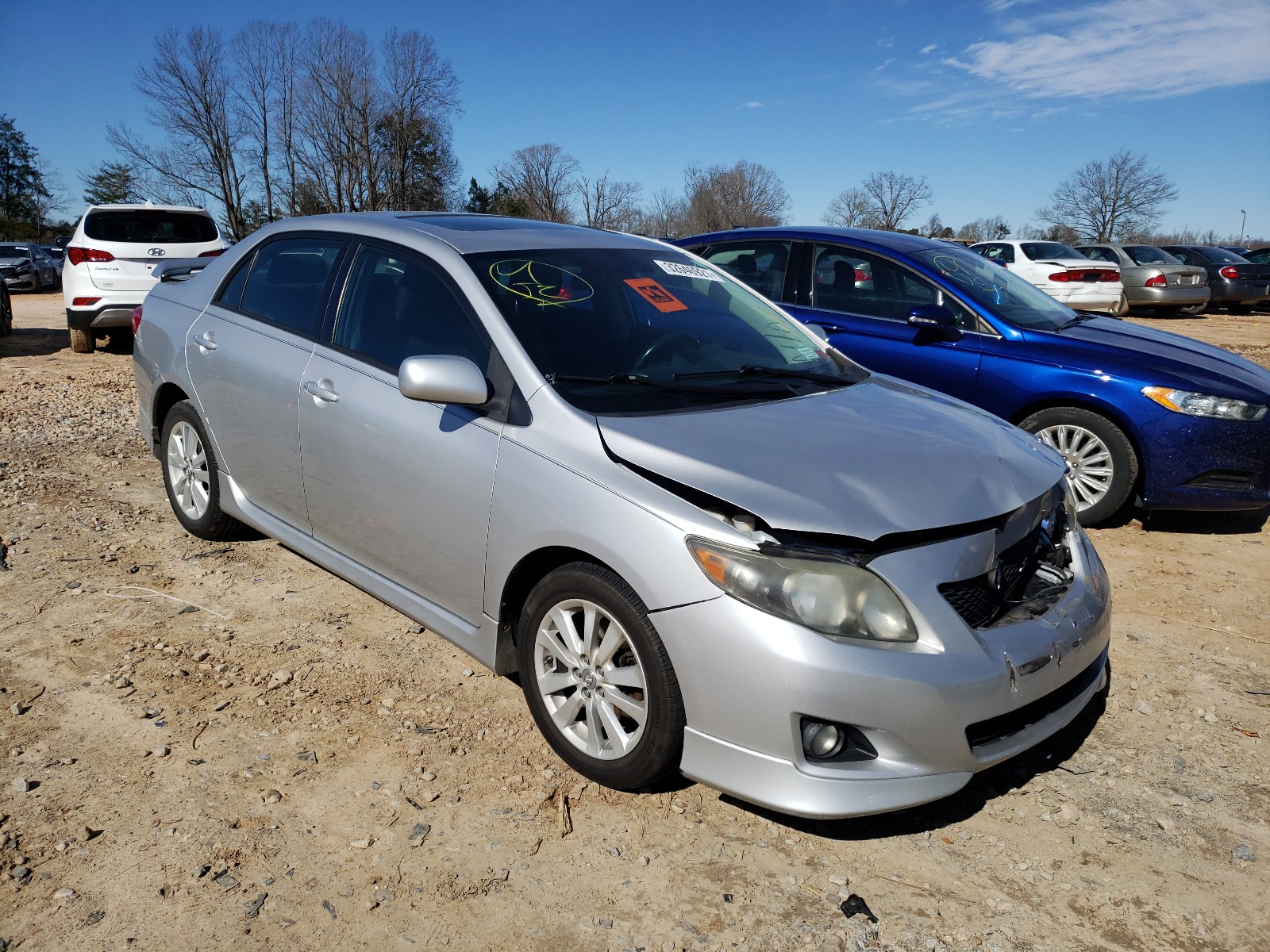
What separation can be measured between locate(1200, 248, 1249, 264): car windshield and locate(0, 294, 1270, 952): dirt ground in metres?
21.2

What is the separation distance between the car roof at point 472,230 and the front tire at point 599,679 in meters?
1.47

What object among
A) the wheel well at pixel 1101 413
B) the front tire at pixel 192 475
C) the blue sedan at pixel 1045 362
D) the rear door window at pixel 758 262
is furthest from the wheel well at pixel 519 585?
the rear door window at pixel 758 262

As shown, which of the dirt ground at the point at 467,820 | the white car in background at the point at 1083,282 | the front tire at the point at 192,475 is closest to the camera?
the dirt ground at the point at 467,820

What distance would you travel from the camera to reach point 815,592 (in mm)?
2395

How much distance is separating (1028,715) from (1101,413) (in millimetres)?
3308

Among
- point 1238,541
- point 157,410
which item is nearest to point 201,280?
point 157,410

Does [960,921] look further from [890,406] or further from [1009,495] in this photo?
[890,406]

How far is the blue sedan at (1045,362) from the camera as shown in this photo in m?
5.11

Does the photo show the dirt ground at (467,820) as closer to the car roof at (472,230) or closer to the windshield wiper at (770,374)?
the windshield wiper at (770,374)

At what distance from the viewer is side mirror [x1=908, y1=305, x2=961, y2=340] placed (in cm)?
553

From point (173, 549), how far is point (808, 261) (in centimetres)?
439

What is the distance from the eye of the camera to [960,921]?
2.35m

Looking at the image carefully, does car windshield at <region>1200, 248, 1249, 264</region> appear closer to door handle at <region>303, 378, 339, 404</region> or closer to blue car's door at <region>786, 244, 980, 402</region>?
blue car's door at <region>786, 244, 980, 402</region>

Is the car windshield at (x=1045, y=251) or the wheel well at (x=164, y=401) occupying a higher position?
the car windshield at (x=1045, y=251)
